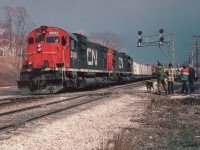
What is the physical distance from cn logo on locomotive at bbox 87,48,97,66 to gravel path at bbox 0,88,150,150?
44.4ft

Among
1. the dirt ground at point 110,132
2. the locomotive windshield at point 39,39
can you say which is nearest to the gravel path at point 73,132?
the dirt ground at point 110,132

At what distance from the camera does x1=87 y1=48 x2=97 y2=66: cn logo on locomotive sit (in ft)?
81.4

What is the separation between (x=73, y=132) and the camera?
26.6 ft

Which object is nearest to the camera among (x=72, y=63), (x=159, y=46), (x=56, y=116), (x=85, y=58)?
(x=56, y=116)

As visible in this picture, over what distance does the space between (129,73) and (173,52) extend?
16710 millimetres

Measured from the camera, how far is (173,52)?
177 ft

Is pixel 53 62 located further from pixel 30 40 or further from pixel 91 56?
pixel 91 56

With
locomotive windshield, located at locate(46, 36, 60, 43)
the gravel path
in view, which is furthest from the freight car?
the gravel path

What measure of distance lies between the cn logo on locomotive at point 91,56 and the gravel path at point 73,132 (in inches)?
532

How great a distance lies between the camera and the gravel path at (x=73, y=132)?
6706mm

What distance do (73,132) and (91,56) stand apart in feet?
57.8

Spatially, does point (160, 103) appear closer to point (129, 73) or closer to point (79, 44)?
point (79, 44)

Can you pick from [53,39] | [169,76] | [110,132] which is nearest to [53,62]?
[53,39]

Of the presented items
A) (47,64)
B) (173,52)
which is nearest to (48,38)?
(47,64)
